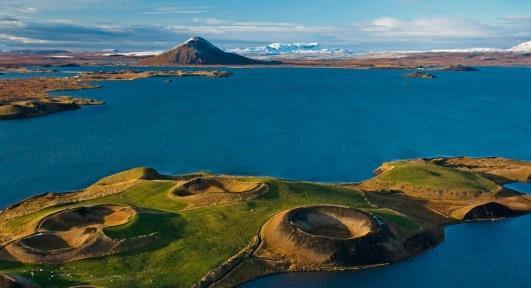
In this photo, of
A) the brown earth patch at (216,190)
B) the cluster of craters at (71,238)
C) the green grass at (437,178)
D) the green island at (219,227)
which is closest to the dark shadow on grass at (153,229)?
the green island at (219,227)

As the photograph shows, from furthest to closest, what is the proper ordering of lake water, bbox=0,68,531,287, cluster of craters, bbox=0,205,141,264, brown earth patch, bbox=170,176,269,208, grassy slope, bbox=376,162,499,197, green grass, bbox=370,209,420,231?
A: 1. grassy slope, bbox=376,162,499,197
2. brown earth patch, bbox=170,176,269,208
3. lake water, bbox=0,68,531,287
4. green grass, bbox=370,209,420,231
5. cluster of craters, bbox=0,205,141,264

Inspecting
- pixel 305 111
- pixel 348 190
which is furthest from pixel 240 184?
pixel 305 111

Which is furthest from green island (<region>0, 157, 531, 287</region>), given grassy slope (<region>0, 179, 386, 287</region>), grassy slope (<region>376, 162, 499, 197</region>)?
grassy slope (<region>376, 162, 499, 197</region>)

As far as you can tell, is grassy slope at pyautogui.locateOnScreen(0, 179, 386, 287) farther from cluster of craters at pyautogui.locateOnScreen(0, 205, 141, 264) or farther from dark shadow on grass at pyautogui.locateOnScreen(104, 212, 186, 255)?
cluster of craters at pyautogui.locateOnScreen(0, 205, 141, 264)

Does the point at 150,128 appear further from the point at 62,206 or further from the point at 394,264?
the point at 394,264

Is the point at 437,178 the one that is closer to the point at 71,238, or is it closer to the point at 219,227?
the point at 219,227
